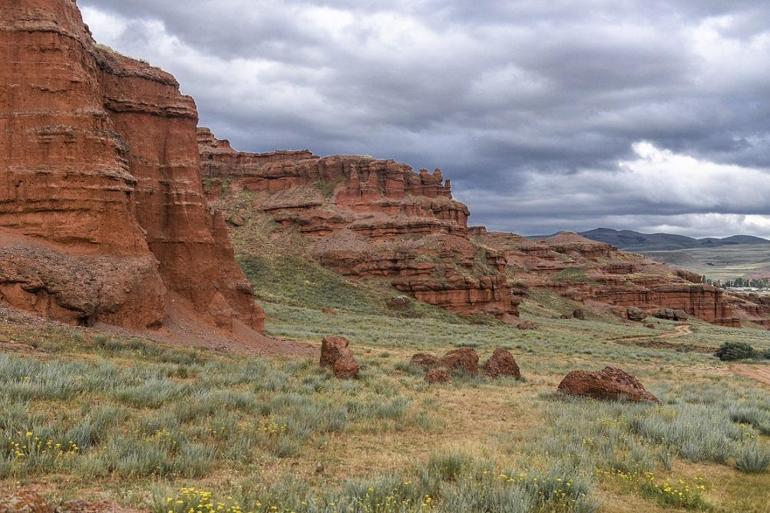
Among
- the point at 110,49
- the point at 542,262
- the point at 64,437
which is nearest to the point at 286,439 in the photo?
the point at 64,437

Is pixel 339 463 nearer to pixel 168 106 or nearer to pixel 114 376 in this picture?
pixel 114 376

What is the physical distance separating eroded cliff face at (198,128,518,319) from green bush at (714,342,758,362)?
2721 centimetres

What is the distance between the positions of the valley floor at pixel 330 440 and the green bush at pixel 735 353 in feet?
70.7

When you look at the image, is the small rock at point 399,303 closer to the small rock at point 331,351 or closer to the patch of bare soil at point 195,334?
the patch of bare soil at point 195,334

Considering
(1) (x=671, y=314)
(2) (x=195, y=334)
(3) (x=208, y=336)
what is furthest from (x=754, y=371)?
(1) (x=671, y=314)

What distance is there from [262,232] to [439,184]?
29111mm

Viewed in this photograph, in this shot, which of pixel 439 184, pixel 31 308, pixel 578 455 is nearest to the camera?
pixel 578 455

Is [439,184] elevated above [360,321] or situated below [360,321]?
above

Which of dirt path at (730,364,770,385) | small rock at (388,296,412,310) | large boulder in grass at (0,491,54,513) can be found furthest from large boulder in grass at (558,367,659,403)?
small rock at (388,296,412,310)

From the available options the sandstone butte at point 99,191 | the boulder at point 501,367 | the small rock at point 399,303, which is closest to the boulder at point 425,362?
the boulder at point 501,367

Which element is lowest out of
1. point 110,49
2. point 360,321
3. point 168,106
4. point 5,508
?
point 360,321

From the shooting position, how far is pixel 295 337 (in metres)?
28.5

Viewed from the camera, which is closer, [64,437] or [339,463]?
[64,437]

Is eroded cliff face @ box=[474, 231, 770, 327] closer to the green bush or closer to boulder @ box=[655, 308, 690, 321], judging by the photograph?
boulder @ box=[655, 308, 690, 321]
